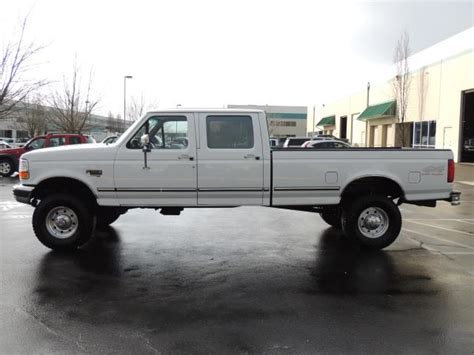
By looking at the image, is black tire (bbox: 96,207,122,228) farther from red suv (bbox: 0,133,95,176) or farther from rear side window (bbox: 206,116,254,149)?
red suv (bbox: 0,133,95,176)

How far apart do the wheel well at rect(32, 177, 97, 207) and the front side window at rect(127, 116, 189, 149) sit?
1.15 m

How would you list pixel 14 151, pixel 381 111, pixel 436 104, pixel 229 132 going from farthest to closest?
1. pixel 381 111
2. pixel 436 104
3. pixel 14 151
4. pixel 229 132

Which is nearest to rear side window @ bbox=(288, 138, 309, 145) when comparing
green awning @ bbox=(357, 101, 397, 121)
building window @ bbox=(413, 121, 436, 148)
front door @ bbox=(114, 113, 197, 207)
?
building window @ bbox=(413, 121, 436, 148)

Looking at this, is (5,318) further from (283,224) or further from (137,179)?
(283,224)

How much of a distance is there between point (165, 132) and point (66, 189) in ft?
5.95

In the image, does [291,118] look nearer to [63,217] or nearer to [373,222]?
[373,222]

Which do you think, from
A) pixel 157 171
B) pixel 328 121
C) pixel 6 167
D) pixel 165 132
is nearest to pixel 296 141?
pixel 6 167

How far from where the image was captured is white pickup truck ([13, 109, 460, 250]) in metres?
6.91

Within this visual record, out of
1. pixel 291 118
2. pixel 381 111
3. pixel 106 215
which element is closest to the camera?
pixel 106 215

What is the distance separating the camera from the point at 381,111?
1485 inches

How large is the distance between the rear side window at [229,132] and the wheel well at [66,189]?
6.75 ft

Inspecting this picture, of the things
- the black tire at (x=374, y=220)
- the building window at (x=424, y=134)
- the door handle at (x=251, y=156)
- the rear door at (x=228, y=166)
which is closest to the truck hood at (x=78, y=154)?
the rear door at (x=228, y=166)

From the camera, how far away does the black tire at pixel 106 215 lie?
7430 millimetres

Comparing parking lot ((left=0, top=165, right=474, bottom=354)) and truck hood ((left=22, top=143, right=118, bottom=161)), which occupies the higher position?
truck hood ((left=22, top=143, right=118, bottom=161))
